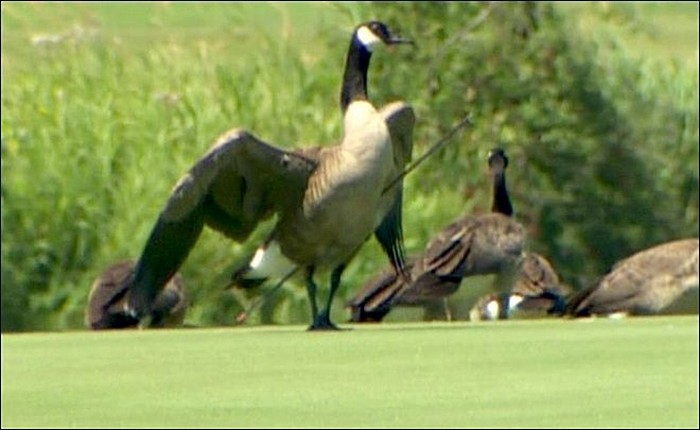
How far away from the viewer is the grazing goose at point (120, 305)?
49.0 ft

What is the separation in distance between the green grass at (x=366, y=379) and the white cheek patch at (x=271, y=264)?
164 centimetres

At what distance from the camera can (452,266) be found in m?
15.4

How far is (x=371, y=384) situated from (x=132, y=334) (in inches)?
163

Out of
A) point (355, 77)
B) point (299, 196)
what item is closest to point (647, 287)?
point (355, 77)

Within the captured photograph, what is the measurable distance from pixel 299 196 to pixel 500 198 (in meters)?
3.77

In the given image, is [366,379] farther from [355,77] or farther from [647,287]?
[647,287]

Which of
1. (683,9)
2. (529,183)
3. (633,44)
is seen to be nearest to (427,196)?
(529,183)

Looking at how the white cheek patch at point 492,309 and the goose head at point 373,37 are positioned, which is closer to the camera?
the goose head at point 373,37

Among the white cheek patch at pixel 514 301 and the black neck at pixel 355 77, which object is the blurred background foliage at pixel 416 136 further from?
the black neck at pixel 355 77

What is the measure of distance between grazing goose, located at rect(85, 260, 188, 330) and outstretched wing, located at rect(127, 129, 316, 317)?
1.35m

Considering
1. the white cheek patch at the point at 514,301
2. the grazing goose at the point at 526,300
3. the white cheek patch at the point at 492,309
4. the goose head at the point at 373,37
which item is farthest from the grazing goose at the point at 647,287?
the goose head at the point at 373,37

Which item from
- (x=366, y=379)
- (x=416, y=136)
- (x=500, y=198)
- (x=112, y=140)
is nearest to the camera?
(x=366, y=379)

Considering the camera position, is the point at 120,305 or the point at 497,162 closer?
the point at 120,305

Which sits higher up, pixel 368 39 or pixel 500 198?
pixel 368 39
